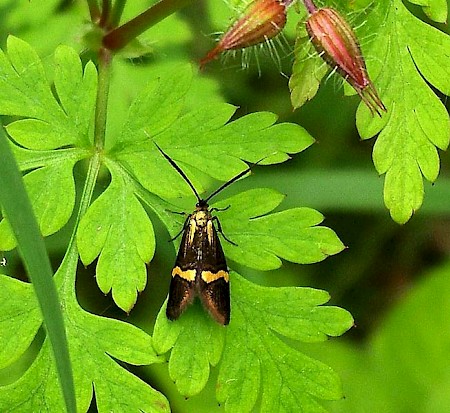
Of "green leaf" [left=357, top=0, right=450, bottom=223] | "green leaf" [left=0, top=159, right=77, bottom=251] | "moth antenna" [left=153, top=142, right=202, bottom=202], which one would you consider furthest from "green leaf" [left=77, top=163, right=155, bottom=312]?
"green leaf" [left=357, top=0, right=450, bottom=223]

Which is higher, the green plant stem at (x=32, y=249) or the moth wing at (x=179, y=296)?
the green plant stem at (x=32, y=249)

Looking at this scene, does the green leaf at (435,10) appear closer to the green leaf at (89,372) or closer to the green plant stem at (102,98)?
the green plant stem at (102,98)

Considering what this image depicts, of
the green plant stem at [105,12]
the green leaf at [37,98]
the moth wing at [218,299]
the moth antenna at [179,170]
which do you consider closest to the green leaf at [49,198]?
the green leaf at [37,98]

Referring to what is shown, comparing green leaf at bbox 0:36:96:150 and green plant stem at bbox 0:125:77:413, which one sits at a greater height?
green leaf at bbox 0:36:96:150

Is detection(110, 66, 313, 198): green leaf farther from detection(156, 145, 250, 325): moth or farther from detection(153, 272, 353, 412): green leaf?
detection(153, 272, 353, 412): green leaf

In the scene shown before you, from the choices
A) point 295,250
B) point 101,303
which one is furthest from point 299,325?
point 101,303

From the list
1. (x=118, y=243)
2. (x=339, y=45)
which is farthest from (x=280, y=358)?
(x=339, y=45)

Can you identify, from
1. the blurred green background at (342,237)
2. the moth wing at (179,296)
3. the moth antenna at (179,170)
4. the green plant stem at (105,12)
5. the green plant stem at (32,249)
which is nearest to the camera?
the green plant stem at (32,249)
